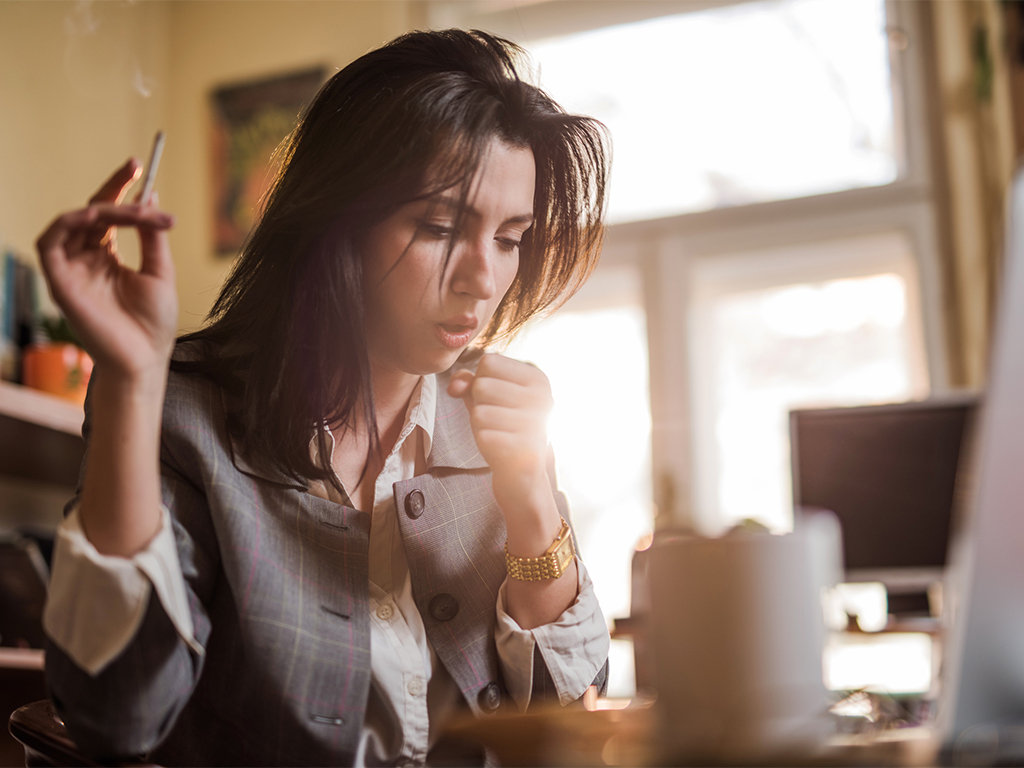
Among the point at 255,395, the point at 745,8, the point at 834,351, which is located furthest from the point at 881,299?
the point at 255,395

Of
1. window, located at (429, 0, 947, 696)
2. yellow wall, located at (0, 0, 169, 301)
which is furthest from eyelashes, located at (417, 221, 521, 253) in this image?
window, located at (429, 0, 947, 696)

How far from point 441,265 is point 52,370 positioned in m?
1.25

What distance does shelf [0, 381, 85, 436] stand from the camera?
152 cm

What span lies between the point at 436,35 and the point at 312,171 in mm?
206

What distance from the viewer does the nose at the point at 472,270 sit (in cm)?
79

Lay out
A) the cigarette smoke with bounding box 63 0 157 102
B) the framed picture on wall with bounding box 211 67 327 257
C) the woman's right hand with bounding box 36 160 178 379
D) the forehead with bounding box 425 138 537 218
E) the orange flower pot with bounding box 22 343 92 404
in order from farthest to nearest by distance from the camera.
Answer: the framed picture on wall with bounding box 211 67 327 257
the cigarette smoke with bounding box 63 0 157 102
the orange flower pot with bounding box 22 343 92 404
the forehead with bounding box 425 138 537 218
the woman's right hand with bounding box 36 160 178 379

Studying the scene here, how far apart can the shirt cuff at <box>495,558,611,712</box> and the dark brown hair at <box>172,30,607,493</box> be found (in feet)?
0.76

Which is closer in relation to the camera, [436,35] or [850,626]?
[436,35]

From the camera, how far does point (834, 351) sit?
2.59m

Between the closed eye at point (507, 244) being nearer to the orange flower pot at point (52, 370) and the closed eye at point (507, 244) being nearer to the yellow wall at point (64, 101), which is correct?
the orange flower pot at point (52, 370)

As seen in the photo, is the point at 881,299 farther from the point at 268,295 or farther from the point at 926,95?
the point at 268,295

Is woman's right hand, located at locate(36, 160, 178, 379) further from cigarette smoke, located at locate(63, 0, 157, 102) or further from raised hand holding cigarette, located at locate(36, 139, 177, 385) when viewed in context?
cigarette smoke, located at locate(63, 0, 157, 102)

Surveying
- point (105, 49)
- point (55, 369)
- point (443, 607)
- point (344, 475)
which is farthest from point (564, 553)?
point (105, 49)

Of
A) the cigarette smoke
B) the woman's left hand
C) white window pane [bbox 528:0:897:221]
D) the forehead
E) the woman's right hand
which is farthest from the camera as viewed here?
white window pane [bbox 528:0:897:221]
